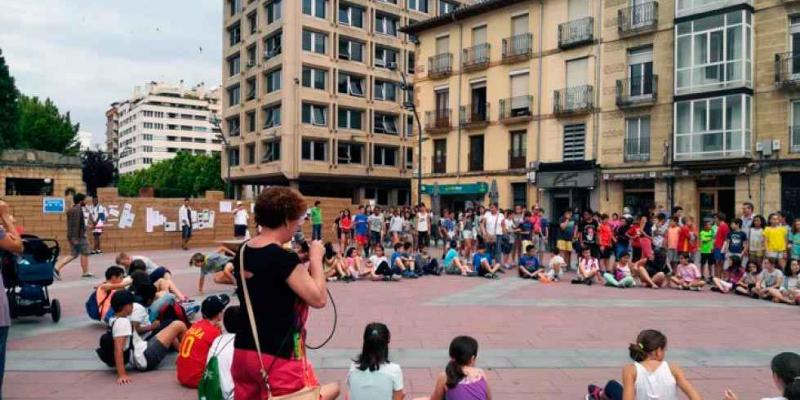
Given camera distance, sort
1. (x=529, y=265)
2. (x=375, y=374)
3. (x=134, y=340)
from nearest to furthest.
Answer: (x=375, y=374)
(x=134, y=340)
(x=529, y=265)

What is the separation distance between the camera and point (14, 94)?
36.8 meters

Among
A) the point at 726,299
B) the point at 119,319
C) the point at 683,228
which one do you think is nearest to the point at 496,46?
the point at 683,228

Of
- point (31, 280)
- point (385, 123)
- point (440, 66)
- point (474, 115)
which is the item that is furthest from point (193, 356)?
point (385, 123)

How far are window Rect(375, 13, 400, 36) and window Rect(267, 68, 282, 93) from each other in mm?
9105

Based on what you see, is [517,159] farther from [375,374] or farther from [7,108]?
[7,108]

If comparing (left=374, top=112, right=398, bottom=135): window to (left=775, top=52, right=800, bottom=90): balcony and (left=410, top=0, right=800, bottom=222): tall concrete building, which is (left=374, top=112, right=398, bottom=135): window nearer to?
(left=410, top=0, right=800, bottom=222): tall concrete building

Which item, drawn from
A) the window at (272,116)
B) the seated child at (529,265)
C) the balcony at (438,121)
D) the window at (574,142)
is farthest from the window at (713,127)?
the window at (272,116)

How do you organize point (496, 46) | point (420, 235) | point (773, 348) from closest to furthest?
point (773, 348), point (420, 235), point (496, 46)

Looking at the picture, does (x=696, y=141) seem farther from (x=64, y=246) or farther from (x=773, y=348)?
(x=64, y=246)

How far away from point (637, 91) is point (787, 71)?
6103 mm

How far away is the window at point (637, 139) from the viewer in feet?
87.9

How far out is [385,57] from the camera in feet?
153

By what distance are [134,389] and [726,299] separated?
11.5m

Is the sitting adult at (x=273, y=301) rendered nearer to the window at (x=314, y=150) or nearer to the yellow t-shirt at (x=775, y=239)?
the yellow t-shirt at (x=775, y=239)
